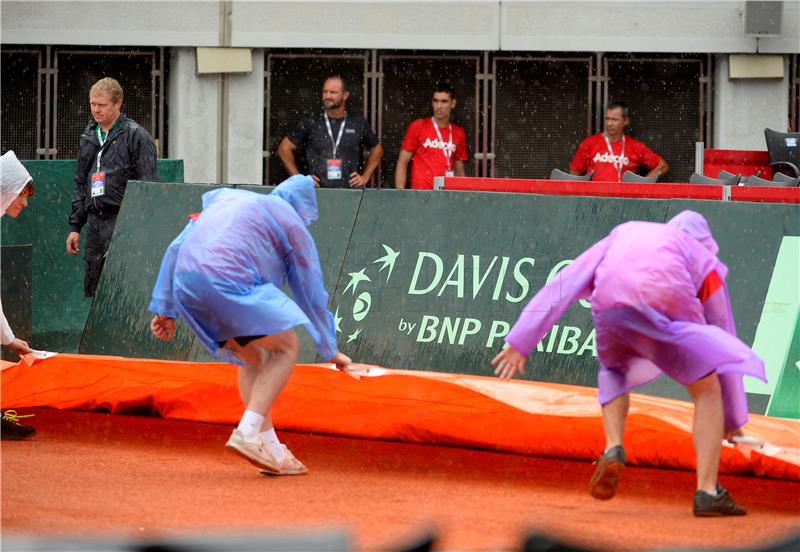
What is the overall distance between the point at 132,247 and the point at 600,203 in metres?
3.29

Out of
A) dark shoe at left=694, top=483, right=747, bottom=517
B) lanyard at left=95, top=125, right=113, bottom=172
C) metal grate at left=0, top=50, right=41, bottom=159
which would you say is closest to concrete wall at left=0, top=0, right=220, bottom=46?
→ metal grate at left=0, top=50, right=41, bottom=159

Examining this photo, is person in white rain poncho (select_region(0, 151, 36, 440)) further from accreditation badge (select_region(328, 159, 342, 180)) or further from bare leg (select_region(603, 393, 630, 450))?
accreditation badge (select_region(328, 159, 342, 180))

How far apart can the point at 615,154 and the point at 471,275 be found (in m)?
6.71

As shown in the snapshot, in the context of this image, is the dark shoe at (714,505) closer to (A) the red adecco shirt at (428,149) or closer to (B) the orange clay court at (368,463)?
(B) the orange clay court at (368,463)

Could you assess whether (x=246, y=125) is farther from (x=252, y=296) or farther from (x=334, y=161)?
(x=252, y=296)

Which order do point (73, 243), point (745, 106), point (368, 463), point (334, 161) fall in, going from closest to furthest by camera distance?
point (368, 463) < point (73, 243) < point (334, 161) < point (745, 106)

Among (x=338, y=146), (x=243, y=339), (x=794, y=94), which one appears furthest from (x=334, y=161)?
(x=243, y=339)

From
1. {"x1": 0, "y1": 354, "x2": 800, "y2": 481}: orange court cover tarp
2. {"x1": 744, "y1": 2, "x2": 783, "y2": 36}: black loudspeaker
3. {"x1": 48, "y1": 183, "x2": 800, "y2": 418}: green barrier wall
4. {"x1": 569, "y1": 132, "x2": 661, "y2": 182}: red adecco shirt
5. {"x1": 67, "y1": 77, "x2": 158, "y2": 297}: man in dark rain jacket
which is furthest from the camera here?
{"x1": 744, "y1": 2, "x2": 783, "y2": 36}: black loudspeaker

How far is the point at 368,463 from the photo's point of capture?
Result: 24.2ft

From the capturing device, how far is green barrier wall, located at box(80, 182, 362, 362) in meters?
9.01

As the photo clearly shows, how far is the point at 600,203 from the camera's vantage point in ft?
27.8

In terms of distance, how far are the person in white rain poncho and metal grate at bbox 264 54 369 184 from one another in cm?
834

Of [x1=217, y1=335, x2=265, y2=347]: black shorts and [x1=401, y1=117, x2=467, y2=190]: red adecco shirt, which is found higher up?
[x1=401, y1=117, x2=467, y2=190]: red adecco shirt

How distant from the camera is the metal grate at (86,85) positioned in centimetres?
1633
